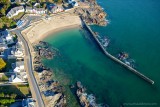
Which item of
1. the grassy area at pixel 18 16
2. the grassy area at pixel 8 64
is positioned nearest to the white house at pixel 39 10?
the grassy area at pixel 18 16

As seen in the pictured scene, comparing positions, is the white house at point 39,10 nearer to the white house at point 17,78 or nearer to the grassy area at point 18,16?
the grassy area at point 18,16

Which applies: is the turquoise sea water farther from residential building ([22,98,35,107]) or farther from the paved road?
residential building ([22,98,35,107])

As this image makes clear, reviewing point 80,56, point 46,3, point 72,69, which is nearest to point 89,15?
point 46,3

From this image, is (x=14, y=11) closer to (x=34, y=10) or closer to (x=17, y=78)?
(x=34, y=10)

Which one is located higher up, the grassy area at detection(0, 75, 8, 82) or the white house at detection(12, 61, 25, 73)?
the white house at detection(12, 61, 25, 73)

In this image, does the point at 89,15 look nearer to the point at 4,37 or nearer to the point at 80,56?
the point at 80,56

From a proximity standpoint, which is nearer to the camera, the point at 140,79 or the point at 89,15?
the point at 140,79

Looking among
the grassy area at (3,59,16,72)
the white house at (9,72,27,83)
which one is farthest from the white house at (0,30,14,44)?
the white house at (9,72,27,83)
